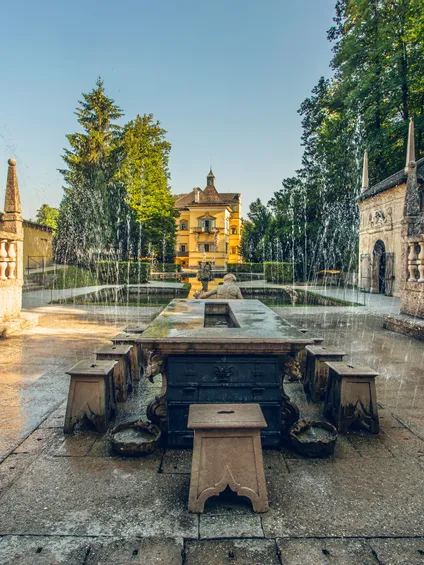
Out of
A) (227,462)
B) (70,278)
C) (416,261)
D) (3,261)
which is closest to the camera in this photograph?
(227,462)

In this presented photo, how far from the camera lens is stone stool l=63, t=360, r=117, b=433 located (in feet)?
13.2

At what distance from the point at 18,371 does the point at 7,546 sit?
168 inches

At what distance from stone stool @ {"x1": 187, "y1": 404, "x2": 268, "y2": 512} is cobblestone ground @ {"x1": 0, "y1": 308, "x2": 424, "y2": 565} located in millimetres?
136

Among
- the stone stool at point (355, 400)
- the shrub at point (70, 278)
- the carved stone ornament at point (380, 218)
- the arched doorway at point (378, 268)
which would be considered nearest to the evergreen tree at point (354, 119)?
the carved stone ornament at point (380, 218)

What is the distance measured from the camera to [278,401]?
12.1ft

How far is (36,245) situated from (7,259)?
2362cm

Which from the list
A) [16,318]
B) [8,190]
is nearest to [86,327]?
[16,318]

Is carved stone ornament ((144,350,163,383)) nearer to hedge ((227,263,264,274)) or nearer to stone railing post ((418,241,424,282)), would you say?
stone railing post ((418,241,424,282))

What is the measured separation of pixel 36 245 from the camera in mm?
31359

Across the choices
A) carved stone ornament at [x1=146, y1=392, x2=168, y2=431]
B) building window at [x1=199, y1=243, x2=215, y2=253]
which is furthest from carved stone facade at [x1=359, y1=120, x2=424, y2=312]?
building window at [x1=199, y1=243, x2=215, y2=253]

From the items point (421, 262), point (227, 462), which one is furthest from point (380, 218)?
point (227, 462)

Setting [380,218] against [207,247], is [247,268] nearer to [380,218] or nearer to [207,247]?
[207,247]

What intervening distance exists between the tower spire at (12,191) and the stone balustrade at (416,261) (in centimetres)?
1025

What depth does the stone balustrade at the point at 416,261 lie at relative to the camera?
9.81m
